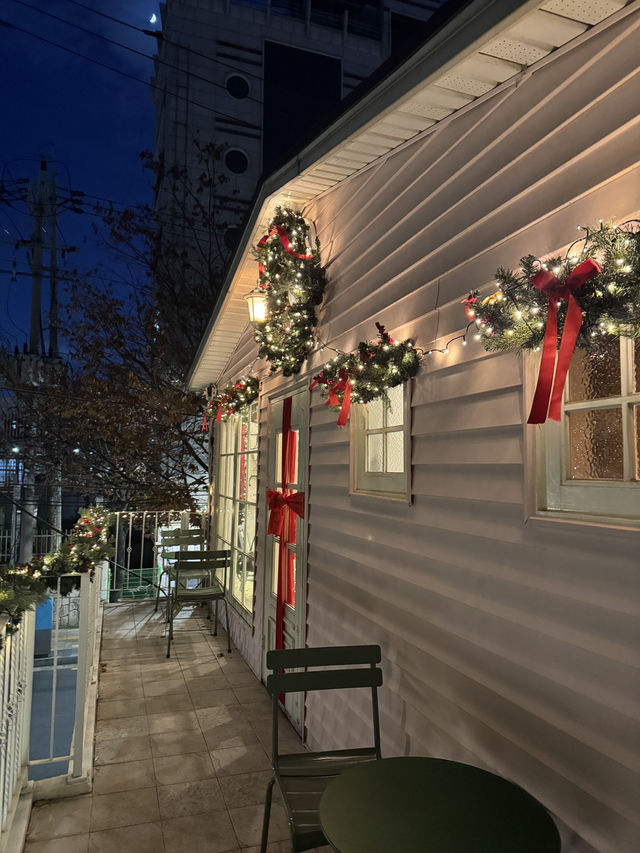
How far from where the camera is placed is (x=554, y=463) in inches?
72.9

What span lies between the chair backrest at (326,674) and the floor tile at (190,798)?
42.6 inches

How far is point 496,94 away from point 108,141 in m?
99.4

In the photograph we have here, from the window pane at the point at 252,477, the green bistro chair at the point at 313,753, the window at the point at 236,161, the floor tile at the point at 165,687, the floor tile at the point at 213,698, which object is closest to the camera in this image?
the green bistro chair at the point at 313,753

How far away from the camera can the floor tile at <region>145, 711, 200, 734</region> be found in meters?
4.33

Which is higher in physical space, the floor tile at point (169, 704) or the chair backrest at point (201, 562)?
the chair backrest at point (201, 562)

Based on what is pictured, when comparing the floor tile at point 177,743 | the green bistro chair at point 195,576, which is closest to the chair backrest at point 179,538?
the green bistro chair at point 195,576

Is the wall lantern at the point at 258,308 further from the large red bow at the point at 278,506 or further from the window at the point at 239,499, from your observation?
the window at the point at 239,499

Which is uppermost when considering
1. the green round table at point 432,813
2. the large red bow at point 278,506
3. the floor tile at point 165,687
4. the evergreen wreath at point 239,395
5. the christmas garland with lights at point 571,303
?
the evergreen wreath at point 239,395

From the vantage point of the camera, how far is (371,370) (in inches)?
116

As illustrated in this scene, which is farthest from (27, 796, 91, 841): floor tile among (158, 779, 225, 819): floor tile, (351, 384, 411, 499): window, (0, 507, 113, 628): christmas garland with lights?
(351, 384, 411, 499): window

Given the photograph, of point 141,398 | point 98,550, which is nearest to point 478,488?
point 98,550

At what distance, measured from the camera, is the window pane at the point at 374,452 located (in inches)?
129

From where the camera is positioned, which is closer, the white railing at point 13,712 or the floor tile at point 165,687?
the white railing at point 13,712

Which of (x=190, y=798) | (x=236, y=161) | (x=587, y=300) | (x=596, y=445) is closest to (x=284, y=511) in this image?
(x=190, y=798)
